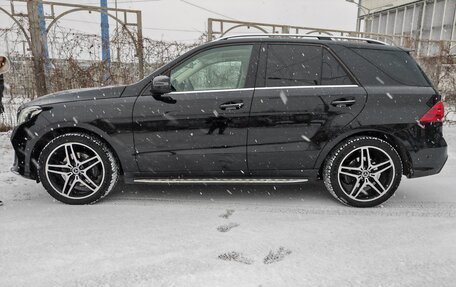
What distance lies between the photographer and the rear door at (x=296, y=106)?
11.7ft

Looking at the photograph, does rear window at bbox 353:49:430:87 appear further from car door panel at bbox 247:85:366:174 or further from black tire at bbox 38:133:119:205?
black tire at bbox 38:133:119:205

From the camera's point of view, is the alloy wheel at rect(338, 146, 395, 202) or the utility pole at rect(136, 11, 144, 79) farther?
the utility pole at rect(136, 11, 144, 79)

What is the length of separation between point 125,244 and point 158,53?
561 centimetres

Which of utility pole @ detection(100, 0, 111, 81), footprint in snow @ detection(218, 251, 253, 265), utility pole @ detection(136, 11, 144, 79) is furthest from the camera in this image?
utility pole @ detection(136, 11, 144, 79)

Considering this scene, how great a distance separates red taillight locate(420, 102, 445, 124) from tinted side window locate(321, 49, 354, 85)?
0.79 meters

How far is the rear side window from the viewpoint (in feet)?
11.9

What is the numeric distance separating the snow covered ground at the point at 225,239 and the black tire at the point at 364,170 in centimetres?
15

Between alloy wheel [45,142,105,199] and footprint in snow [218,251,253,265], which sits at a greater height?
alloy wheel [45,142,105,199]

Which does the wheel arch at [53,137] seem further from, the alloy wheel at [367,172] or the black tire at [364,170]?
the alloy wheel at [367,172]

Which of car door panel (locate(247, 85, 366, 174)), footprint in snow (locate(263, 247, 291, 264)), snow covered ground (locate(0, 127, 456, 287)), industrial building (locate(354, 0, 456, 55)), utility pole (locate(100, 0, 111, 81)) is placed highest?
industrial building (locate(354, 0, 456, 55))

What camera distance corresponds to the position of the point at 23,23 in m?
6.58

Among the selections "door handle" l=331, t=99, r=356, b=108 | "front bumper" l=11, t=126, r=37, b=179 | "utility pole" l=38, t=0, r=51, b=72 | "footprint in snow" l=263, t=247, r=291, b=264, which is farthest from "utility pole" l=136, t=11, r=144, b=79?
"footprint in snow" l=263, t=247, r=291, b=264

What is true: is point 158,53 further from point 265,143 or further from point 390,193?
point 390,193

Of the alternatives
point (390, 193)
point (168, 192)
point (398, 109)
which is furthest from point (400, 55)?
point (168, 192)
